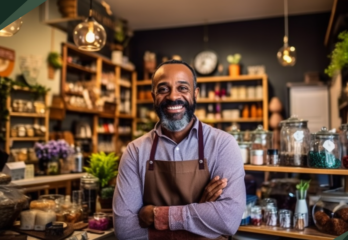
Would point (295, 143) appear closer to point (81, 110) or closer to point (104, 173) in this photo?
point (104, 173)

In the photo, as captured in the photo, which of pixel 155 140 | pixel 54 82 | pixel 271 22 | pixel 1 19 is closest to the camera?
pixel 1 19

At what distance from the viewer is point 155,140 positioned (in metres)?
2.11

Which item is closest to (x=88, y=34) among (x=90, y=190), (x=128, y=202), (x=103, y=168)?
(x=103, y=168)

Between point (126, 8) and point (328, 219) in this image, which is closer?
point (328, 219)

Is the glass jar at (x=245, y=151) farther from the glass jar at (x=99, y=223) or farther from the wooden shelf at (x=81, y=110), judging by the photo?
the wooden shelf at (x=81, y=110)

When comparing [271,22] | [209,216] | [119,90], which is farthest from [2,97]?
[271,22]

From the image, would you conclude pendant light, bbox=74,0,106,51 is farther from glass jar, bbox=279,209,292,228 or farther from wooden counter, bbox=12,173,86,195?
glass jar, bbox=279,209,292,228

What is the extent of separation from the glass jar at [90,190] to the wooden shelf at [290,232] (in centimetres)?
106

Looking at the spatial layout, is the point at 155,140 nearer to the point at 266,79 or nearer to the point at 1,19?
the point at 1,19

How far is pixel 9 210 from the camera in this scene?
6.98ft

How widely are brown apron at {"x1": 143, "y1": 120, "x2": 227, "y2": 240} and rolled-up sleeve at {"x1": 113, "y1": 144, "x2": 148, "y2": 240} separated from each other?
5 centimetres

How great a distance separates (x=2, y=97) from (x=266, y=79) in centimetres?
430

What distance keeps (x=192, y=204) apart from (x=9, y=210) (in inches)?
42.2

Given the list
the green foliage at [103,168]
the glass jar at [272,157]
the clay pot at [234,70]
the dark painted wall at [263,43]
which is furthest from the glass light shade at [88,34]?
the dark painted wall at [263,43]
